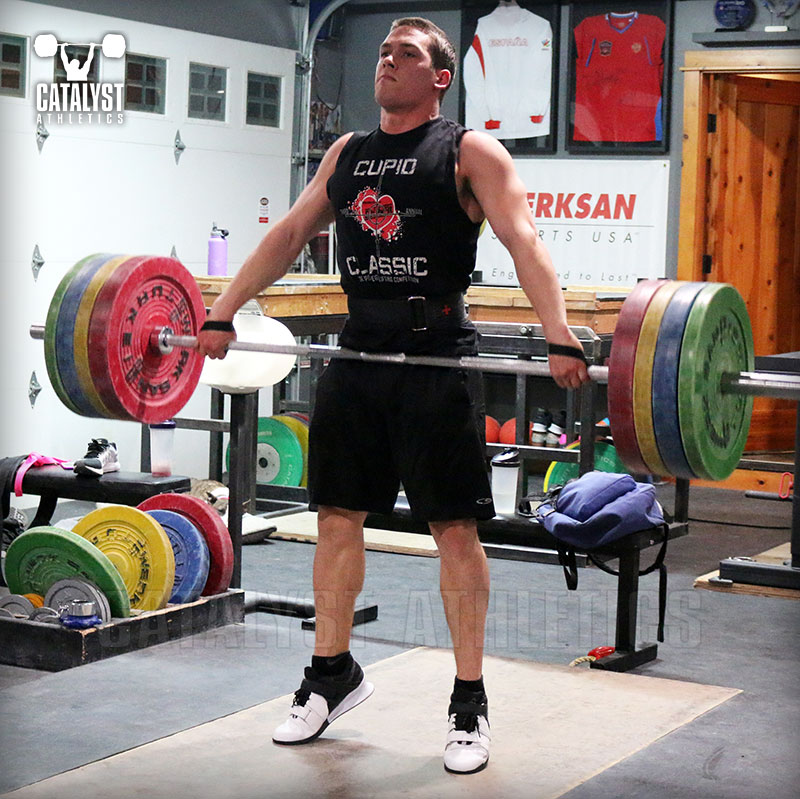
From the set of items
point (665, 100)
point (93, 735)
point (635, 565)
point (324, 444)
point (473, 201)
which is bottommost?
point (93, 735)

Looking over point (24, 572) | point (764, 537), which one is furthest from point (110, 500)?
point (764, 537)

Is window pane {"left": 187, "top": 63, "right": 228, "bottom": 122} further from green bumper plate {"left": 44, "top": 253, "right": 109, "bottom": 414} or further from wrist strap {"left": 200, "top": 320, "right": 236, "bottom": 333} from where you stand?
wrist strap {"left": 200, "top": 320, "right": 236, "bottom": 333}

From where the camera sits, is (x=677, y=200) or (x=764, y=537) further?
(x=677, y=200)

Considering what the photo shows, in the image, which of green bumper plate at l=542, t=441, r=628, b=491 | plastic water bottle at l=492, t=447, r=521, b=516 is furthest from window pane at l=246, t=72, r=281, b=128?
plastic water bottle at l=492, t=447, r=521, b=516

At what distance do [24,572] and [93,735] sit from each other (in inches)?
32.5

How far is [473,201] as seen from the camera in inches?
114

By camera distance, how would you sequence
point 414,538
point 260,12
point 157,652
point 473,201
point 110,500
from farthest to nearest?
point 260,12 → point 414,538 → point 110,500 → point 157,652 → point 473,201

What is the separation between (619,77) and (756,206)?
2.95 ft

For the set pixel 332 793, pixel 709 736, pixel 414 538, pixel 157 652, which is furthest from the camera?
pixel 414 538

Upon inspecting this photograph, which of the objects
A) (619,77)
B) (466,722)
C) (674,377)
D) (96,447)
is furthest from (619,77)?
(466,722)

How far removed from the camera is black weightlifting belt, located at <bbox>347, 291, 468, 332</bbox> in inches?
114

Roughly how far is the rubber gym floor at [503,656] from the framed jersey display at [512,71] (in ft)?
8.91

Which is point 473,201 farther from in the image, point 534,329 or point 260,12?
point 260,12

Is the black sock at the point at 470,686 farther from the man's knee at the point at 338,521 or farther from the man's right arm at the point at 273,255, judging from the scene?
the man's right arm at the point at 273,255
